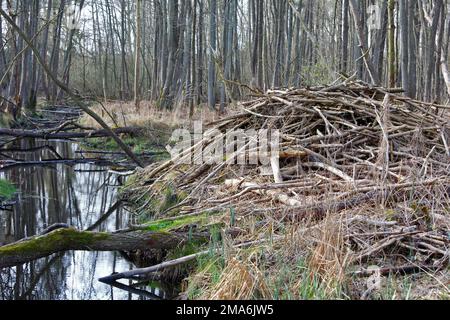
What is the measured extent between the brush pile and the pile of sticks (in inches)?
0.5

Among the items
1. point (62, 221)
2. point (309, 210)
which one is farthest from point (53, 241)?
point (62, 221)

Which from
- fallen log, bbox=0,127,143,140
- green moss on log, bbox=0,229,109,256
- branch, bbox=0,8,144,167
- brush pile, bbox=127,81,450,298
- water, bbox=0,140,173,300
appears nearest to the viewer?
brush pile, bbox=127,81,450,298

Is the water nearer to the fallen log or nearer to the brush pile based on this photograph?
the fallen log

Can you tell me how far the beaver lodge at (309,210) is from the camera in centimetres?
Result: 336

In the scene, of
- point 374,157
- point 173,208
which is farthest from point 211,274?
point 374,157

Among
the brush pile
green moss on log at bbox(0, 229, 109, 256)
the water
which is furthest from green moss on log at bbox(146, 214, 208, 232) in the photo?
green moss on log at bbox(0, 229, 109, 256)

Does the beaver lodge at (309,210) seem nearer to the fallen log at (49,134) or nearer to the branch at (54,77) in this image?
the branch at (54,77)

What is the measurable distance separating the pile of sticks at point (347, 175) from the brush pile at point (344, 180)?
12mm

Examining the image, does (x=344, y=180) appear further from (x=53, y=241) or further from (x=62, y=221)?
(x=62, y=221)

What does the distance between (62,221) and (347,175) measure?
3.48 m

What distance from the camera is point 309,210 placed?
4500 millimetres

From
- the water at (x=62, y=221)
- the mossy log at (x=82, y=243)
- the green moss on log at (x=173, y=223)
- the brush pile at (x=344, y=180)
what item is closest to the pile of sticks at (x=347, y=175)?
the brush pile at (x=344, y=180)

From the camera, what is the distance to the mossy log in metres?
4.05

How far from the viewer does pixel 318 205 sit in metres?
4.52
